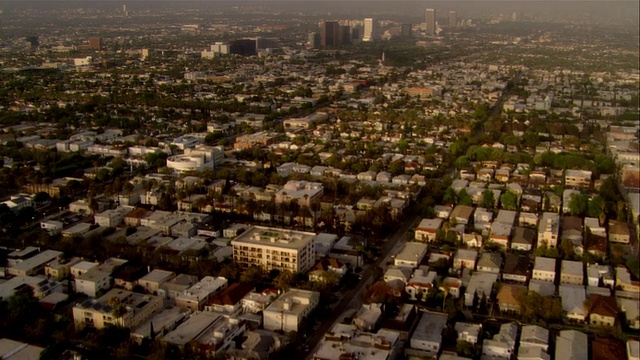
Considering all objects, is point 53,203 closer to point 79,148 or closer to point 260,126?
point 79,148

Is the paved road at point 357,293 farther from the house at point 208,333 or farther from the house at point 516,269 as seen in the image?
the house at point 516,269

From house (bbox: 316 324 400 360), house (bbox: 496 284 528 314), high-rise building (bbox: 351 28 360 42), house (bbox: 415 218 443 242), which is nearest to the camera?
house (bbox: 316 324 400 360)

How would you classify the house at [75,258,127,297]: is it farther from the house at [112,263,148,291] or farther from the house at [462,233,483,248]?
the house at [462,233,483,248]

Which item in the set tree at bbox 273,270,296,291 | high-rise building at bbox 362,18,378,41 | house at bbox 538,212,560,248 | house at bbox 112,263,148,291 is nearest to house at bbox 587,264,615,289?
house at bbox 538,212,560,248

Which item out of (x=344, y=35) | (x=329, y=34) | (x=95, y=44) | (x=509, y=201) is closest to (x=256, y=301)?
(x=509, y=201)

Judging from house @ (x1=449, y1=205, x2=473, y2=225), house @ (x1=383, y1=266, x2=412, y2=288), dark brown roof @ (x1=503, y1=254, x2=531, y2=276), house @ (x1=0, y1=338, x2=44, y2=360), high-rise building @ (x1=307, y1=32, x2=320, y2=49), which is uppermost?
high-rise building @ (x1=307, y1=32, x2=320, y2=49)

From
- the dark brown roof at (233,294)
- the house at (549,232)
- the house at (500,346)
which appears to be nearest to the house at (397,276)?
the house at (500,346)

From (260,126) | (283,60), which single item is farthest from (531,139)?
(283,60)
